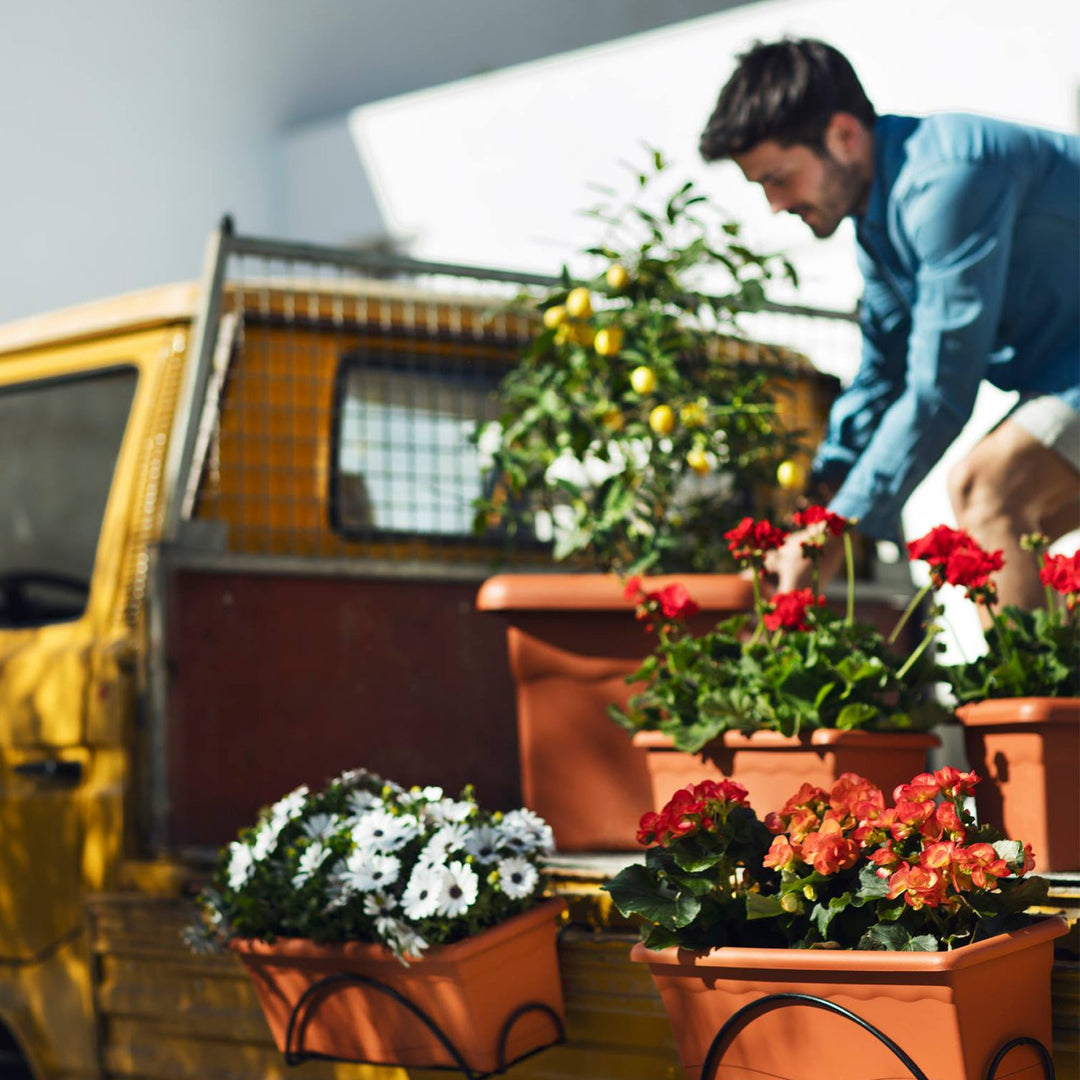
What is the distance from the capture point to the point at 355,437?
353 cm

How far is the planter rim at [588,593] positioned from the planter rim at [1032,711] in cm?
63

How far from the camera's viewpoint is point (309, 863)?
2.39 metres

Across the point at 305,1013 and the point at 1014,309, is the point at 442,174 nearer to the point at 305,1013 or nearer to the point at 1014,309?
the point at 1014,309

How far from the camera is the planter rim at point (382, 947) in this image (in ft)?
7.36

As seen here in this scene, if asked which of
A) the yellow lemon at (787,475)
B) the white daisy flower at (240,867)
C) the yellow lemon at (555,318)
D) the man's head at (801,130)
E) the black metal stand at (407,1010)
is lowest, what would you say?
the black metal stand at (407,1010)

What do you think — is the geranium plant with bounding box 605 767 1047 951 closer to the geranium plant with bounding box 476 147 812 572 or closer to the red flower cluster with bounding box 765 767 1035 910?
the red flower cluster with bounding box 765 767 1035 910

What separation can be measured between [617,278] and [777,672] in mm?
1199

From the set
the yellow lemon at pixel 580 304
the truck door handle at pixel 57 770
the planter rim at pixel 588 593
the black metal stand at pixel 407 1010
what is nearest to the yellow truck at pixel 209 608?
the truck door handle at pixel 57 770

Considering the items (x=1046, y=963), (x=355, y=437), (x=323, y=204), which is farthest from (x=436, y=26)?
(x=1046, y=963)

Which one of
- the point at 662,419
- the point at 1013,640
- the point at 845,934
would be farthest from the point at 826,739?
the point at 662,419

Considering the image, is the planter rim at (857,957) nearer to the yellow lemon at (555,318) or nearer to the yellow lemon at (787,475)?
the yellow lemon at (787,475)

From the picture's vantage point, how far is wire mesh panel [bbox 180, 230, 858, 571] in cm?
340

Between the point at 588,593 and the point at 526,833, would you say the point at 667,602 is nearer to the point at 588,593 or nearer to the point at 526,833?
the point at 588,593

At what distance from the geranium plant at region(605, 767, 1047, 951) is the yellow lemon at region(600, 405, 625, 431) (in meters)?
1.37
